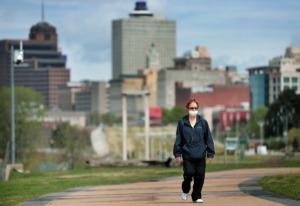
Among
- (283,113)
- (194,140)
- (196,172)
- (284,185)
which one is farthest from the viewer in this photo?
(283,113)

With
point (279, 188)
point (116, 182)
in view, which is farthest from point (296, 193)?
point (116, 182)

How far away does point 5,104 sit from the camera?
125 meters

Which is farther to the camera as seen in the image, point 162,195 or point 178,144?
point 162,195

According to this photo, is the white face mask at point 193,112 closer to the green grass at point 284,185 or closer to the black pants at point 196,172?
the black pants at point 196,172

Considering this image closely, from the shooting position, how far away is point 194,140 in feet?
86.3

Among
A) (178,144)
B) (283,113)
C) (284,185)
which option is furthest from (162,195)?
(283,113)

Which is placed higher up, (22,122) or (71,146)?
(22,122)

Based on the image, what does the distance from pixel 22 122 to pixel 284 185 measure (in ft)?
313

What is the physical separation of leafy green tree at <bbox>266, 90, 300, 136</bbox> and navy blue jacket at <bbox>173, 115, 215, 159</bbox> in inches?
4579

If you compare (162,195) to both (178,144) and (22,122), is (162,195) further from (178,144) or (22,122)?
(22,122)

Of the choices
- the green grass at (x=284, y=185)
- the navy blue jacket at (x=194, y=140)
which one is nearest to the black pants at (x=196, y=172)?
the navy blue jacket at (x=194, y=140)

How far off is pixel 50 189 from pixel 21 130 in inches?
3469

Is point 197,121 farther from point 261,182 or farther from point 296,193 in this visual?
point 261,182

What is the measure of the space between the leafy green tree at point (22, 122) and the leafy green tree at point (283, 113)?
25034 mm
